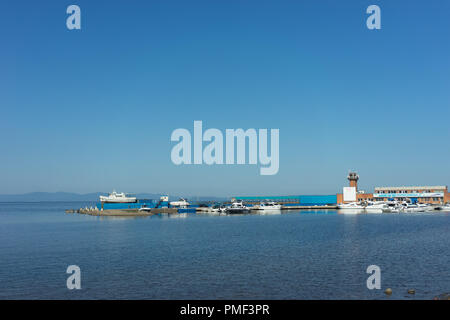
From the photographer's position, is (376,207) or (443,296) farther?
(376,207)

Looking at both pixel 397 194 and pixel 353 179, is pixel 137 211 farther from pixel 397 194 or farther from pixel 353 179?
pixel 397 194

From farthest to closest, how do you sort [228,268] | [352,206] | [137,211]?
[352,206] < [137,211] < [228,268]

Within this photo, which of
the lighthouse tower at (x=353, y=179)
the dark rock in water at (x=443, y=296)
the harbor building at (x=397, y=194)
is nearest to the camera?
the dark rock in water at (x=443, y=296)

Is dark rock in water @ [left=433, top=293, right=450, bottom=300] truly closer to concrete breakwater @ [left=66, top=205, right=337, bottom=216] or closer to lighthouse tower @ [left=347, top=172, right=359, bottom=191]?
concrete breakwater @ [left=66, top=205, right=337, bottom=216]

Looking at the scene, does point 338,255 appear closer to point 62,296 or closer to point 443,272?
point 443,272

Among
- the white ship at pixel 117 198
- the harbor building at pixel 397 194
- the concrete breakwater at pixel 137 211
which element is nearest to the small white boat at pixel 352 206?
the concrete breakwater at pixel 137 211

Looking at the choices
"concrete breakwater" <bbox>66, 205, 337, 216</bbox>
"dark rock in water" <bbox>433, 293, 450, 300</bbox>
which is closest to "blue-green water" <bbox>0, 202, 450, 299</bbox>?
"dark rock in water" <bbox>433, 293, 450, 300</bbox>

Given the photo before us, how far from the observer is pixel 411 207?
374 feet

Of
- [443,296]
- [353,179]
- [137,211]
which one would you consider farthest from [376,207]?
[443,296]

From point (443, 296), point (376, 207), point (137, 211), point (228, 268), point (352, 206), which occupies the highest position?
point (443, 296)

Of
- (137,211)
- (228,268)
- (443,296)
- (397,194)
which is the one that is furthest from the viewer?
(397,194)

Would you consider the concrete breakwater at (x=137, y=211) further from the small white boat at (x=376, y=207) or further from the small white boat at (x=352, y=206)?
the small white boat at (x=376, y=207)
